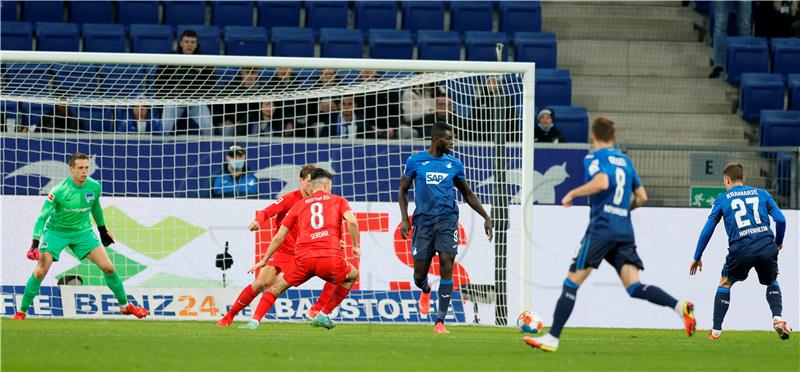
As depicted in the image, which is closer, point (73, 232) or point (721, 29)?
point (73, 232)

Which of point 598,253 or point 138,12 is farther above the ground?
point 138,12

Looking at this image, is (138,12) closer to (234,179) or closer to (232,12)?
(232,12)

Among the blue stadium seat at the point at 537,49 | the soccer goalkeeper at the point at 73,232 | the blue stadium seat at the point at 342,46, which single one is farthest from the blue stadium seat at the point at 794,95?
the soccer goalkeeper at the point at 73,232

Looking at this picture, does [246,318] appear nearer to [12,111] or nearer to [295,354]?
[12,111]

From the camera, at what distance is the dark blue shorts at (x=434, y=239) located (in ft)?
41.7

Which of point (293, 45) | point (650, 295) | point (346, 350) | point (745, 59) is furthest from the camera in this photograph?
point (745, 59)

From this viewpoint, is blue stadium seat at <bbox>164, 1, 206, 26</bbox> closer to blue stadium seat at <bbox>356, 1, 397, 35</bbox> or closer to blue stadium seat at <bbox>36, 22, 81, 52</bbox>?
blue stadium seat at <bbox>36, 22, 81, 52</bbox>

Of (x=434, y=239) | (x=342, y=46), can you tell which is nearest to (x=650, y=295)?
(x=434, y=239)

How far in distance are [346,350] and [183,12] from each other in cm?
1353

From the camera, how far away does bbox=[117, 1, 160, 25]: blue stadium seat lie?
71.2 feet

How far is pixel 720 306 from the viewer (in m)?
13.6

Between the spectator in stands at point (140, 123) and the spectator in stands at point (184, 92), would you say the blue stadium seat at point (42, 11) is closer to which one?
the spectator in stands at point (184, 92)

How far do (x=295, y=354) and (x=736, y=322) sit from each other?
28.9 ft

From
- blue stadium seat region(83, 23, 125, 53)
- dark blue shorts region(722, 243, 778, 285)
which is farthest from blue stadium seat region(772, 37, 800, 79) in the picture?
blue stadium seat region(83, 23, 125, 53)
